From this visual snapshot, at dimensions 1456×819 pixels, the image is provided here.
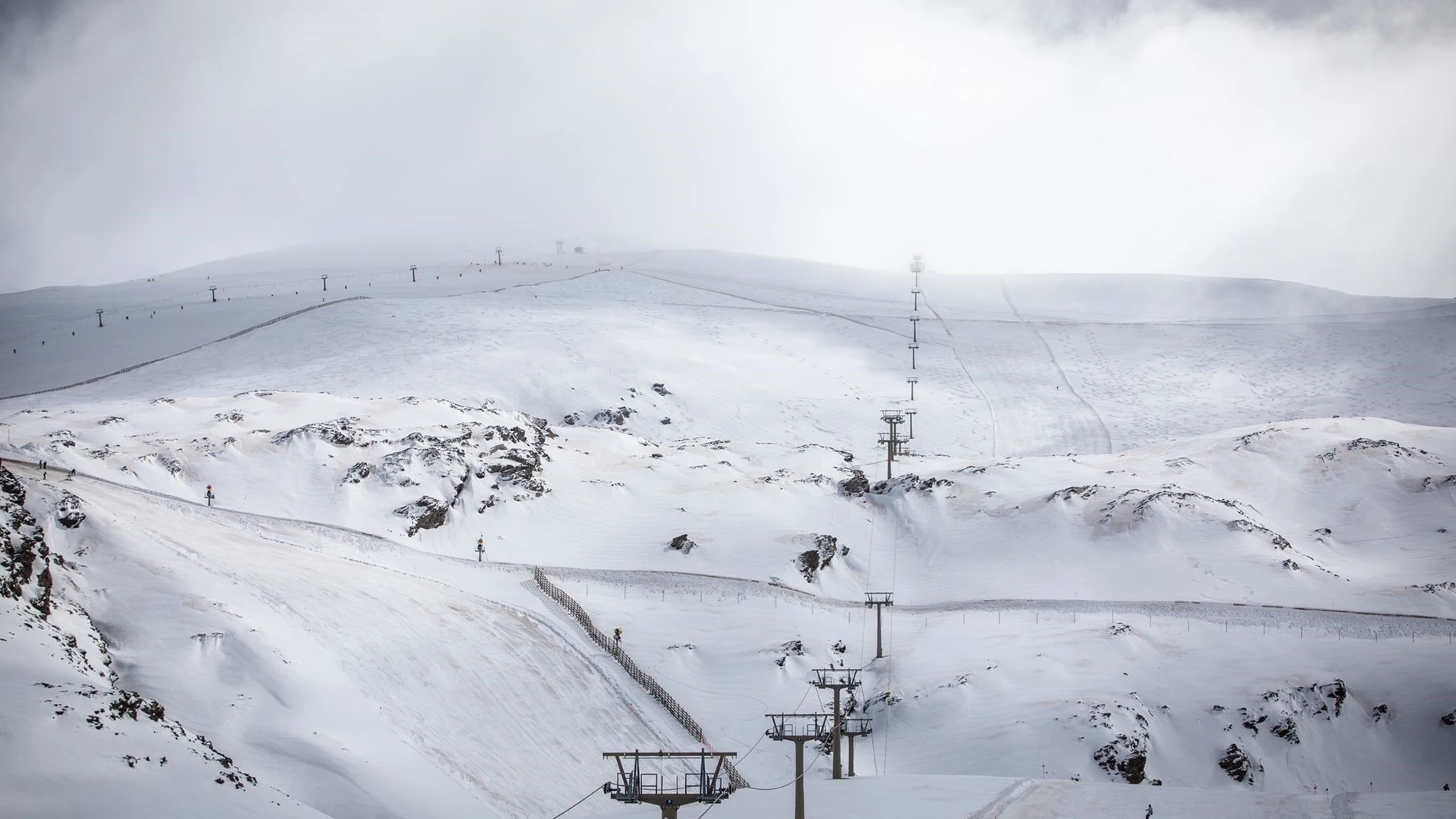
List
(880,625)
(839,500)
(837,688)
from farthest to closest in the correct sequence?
(839,500) < (880,625) < (837,688)

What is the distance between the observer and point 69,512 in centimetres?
4162

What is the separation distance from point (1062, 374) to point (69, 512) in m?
94.0

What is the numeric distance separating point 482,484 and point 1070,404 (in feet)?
197

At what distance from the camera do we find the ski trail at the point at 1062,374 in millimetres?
98250

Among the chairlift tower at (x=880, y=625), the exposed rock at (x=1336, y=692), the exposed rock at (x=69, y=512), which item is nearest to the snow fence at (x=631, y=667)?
the chairlift tower at (x=880, y=625)

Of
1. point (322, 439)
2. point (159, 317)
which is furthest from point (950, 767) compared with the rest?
point (159, 317)

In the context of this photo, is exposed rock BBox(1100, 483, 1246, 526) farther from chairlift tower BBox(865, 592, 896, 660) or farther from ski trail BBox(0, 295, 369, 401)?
ski trail BBox(0, 295, 369, 401)

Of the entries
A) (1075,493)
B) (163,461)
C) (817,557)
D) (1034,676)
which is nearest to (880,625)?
(1034,676)

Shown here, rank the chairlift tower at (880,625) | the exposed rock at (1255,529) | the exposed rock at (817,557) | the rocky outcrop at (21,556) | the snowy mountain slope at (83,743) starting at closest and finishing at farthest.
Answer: the snowy mountain slope at (83,743) < the rocky outcrop at (21,556) < the chairlift tower at (880,625) < the exposed rock at (817,557) < the exposed rock at (1255,529)

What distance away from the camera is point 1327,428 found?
81000 mm

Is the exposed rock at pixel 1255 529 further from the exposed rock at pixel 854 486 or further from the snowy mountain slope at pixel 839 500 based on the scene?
the exposed rock at pixel 854 486

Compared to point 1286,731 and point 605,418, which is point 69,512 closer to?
point 1286,731

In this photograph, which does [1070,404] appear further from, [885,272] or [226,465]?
[226,465]

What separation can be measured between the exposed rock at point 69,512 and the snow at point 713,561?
37 centimetres
